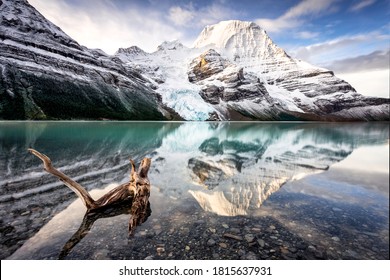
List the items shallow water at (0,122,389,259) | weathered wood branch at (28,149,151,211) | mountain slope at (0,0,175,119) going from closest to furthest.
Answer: shallow water at (0,122,389,259), weathered wood branch at (28,149,151,211), mountain slope at (0,0,175,119)

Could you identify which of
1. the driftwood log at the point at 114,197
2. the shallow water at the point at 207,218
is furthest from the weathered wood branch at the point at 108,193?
the shallow water at the point at 207,218

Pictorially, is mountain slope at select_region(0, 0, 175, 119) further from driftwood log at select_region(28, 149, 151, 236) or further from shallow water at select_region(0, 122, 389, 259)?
driftwood log at select_region(28, 149, 151, 236)

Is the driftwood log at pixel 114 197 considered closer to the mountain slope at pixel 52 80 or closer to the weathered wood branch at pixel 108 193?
the weathered wood branch at pixel 108 193

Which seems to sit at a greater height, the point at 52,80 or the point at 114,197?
the point at 52,80

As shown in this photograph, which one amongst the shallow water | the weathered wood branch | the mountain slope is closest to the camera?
the shallow water

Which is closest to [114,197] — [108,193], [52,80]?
[108,193]

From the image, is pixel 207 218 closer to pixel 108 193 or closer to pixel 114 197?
pixel 114 197

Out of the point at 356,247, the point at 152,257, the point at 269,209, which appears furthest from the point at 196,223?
the point at 356,247

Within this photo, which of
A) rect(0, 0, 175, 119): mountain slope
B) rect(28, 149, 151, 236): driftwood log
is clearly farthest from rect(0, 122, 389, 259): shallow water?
rect(0, 0, 175, 119): mountain slope
